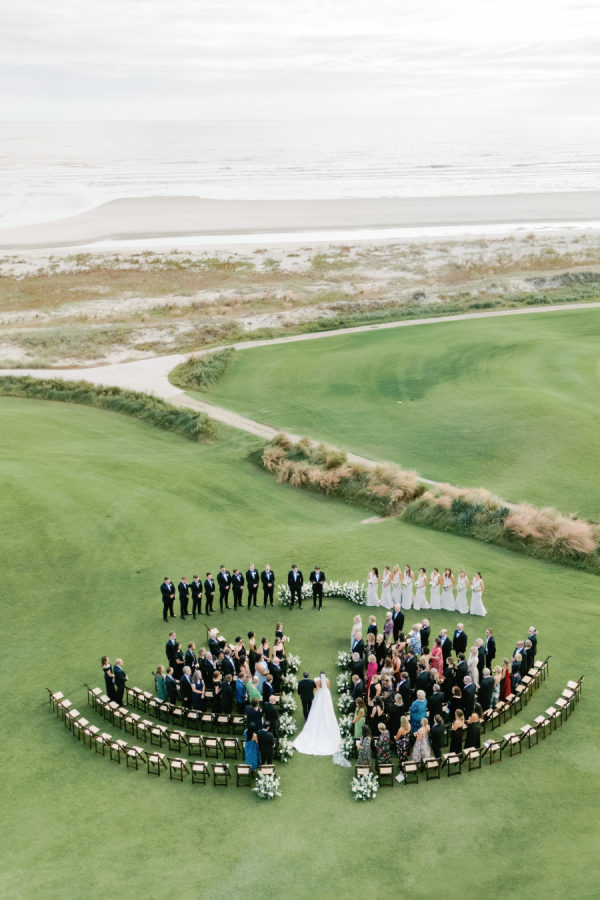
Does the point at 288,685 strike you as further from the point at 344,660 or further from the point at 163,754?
the point at 163,754

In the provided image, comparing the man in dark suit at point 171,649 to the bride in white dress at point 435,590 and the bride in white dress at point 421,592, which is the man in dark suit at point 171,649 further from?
the bride in white dress at point 435,590

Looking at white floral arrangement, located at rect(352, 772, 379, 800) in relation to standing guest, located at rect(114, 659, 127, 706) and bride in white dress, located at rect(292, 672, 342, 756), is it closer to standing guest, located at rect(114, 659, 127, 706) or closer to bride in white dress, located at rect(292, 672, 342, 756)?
bride in white dress, located at rect(292, 672, 342, 756)

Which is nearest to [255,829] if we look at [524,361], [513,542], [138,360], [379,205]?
[513,542]

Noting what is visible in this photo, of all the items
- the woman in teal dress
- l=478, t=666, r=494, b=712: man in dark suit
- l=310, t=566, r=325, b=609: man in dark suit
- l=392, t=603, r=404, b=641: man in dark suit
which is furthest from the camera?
l=310, t=566, r=325, b=609: man in dark suit

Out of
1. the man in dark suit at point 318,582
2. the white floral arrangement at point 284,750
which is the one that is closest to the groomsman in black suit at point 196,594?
the man in dark suit at point 318,582

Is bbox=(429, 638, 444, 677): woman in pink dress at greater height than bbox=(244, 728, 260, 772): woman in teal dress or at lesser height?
greater

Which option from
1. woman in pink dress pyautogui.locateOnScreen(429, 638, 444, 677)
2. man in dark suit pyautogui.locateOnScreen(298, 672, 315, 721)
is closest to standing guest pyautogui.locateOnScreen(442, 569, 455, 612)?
woman in pink dress pyautogui.locateOnScreen(429, 638, 444, 677)

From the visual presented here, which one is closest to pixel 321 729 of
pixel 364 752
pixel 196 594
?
pixel 364 752
